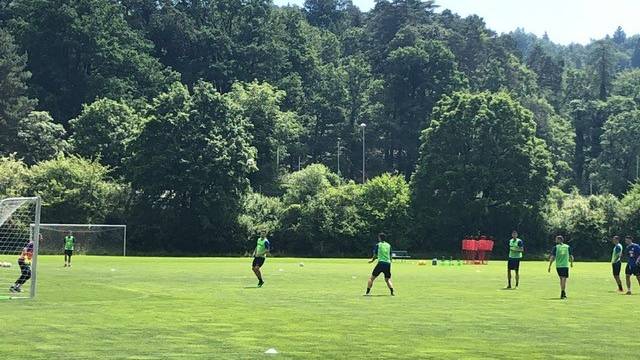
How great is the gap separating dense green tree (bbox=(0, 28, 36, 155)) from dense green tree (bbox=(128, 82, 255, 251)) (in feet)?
81.5

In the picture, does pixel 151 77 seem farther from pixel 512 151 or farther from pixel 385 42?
pixel 512 151

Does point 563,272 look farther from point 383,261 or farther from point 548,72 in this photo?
point 548,72

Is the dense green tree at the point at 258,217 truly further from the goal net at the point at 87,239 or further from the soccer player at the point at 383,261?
the soccer player at the point at 383,261

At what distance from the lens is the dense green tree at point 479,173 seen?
93.9 metres

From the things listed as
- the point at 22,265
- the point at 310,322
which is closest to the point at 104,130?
the point at 22,265

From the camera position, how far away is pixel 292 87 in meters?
141

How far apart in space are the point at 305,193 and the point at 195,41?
176 ft

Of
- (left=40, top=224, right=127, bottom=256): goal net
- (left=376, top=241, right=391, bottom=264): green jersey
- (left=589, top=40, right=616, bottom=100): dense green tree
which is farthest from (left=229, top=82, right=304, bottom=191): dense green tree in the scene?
(left=376, top=241, right=391, bottom=264): green jersey

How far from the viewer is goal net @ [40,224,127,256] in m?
74.5

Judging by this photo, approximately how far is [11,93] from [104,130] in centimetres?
1438

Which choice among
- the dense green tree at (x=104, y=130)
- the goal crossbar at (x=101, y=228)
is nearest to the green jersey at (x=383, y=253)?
the goal crossbar at (x=101, y=228)

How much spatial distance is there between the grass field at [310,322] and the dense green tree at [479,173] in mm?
58376

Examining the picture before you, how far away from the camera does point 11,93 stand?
371 ft

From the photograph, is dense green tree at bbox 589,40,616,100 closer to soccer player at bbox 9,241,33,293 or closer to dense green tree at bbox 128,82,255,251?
dense green tree at bbox 128,82,255,251
